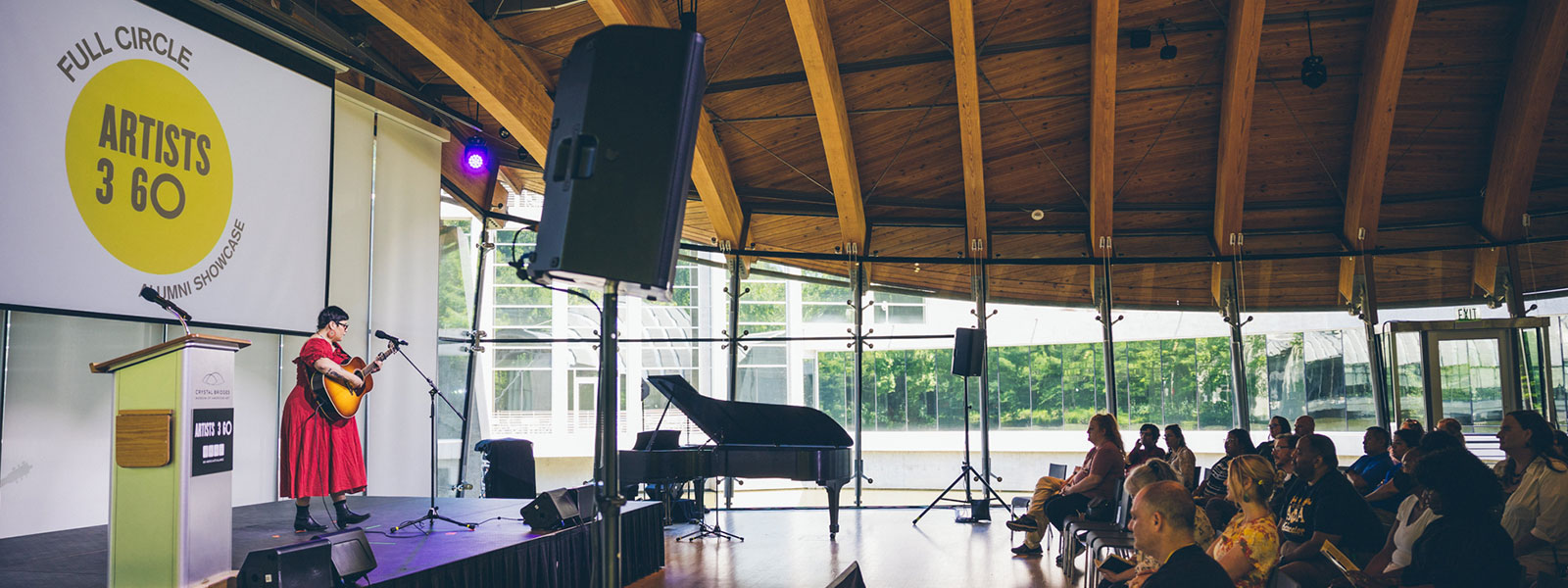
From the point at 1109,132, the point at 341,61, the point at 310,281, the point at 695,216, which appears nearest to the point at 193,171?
the point at 310,281

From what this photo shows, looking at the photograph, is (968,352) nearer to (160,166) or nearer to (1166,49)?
(1166,49)

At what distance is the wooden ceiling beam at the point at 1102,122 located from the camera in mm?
8961

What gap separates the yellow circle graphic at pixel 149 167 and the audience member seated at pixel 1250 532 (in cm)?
581

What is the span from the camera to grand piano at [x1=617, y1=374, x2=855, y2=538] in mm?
7676

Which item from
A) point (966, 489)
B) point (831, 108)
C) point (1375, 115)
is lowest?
point (966, 489)

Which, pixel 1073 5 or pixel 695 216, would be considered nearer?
pixel 1073 5

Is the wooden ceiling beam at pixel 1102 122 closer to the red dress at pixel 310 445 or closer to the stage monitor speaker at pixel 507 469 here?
the stage monitor speaker at pixel 507 469

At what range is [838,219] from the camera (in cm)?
1166

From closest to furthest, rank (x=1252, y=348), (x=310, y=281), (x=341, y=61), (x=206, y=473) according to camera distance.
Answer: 1. (x=206, y=473)
2. (x=310, y=281)
3. (x=341, y=61)
4. (x=1252, y=348)

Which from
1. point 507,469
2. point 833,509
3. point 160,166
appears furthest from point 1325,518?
point 160,166

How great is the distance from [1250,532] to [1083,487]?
11.5 feet

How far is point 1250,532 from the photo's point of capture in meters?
3.69

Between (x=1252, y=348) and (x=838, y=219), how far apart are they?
486 cm

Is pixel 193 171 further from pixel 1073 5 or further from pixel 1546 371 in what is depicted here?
pixel 1546 371
